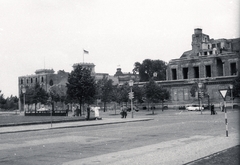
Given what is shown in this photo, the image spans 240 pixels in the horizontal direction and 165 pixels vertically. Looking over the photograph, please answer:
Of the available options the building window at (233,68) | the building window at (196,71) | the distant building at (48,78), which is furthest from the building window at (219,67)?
the distant building at (48,78)

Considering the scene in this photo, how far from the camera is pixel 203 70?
90.9 m

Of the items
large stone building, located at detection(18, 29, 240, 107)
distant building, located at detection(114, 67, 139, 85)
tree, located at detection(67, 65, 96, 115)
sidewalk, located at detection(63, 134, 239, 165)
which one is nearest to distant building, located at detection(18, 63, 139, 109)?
distant building, located at detection(114, 67, 139, 85)

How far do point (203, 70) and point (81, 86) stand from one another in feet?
170

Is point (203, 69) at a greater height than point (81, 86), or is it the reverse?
point (203, 69)

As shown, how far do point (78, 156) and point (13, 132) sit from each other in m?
12.8

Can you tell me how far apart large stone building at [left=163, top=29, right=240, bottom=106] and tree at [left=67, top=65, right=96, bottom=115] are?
39.9 m

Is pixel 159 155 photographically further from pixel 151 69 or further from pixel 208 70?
pixel 151 69

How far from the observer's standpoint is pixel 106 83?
237 ft

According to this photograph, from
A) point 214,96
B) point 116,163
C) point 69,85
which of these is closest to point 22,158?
point 116,163

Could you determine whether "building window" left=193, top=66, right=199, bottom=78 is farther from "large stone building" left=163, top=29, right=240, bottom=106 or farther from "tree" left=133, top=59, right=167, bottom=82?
"tree" left=133, top=59, right=167, bottom=82

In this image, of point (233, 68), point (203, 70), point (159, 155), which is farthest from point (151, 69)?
point (159, 155)

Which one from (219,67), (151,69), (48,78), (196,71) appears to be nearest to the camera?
(219,67)

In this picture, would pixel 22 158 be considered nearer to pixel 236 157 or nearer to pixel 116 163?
pixel 116 163

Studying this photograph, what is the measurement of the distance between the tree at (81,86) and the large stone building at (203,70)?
131 ft
